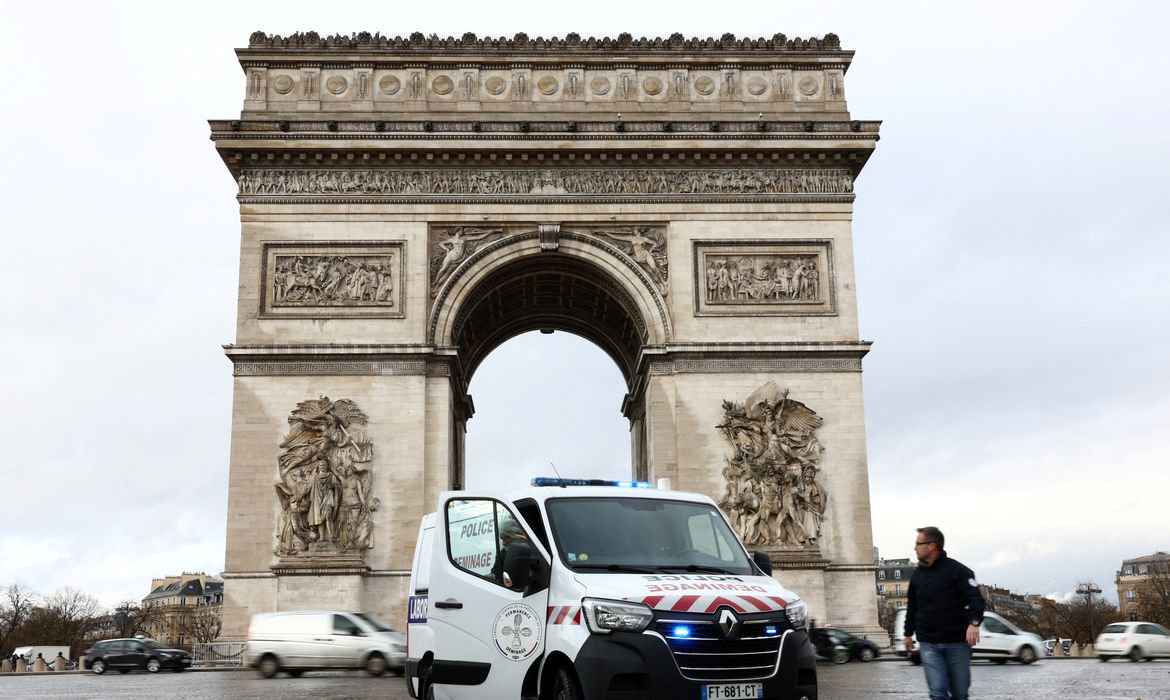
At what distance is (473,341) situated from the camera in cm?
3603

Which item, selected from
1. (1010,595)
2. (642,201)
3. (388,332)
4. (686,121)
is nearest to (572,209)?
(642,201)

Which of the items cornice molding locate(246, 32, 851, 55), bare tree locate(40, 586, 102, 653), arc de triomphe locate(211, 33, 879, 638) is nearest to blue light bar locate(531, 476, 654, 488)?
arc de triomphe locate(211, 33, 879, 638)

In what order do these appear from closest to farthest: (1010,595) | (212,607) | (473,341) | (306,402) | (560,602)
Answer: (560,602)
(306,402)
(473,341)
(212,607)
(1010,595)

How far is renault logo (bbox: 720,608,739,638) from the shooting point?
8.65 metres

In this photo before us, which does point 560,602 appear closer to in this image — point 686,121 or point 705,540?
point 705,540

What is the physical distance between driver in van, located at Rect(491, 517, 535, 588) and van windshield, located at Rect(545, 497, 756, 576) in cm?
32

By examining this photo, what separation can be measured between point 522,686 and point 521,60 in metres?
25.1

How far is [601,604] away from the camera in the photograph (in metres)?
8.70

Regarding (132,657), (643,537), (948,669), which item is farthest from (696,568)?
(132,657)

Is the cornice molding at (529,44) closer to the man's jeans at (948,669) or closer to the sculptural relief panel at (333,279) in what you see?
the sculptural relief panel at (333,279)

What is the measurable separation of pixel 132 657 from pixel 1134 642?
25236 millimetres

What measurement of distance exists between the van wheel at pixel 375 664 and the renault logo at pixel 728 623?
16554mm

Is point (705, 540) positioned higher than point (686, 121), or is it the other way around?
point (686, 121)

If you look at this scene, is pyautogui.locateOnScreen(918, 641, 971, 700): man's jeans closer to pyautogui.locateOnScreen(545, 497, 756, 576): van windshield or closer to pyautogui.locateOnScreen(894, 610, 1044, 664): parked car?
pyautogui.locateOnScreen(545, 497, 756, 576): van windshield
